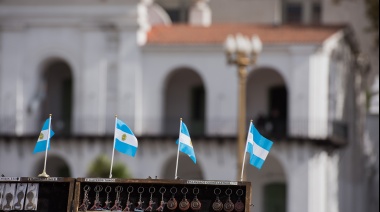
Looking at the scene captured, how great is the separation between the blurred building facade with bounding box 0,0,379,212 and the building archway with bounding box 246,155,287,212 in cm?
5

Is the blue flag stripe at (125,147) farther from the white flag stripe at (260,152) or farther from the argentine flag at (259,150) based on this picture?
the white flag stripe at (260,152)

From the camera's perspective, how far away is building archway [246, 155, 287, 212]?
245 ft

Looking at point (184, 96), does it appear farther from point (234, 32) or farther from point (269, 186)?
point (269, 186)

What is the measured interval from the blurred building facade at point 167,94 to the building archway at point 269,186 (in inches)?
1.8

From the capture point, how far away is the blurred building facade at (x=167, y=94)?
2864 inches

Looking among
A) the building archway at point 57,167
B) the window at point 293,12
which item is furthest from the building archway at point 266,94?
the window at point 293,12

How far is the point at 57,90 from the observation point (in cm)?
7875

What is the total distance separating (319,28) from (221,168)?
7.89m

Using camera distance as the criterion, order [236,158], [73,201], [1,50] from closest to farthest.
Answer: [73,201]
[236,158]
[1,50]

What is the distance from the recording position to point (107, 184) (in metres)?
39.1

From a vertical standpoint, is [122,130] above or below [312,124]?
below

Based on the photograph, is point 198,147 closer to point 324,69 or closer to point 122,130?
point 324,69

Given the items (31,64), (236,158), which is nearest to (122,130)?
(236,158)

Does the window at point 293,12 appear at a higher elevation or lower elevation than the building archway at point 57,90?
higher
